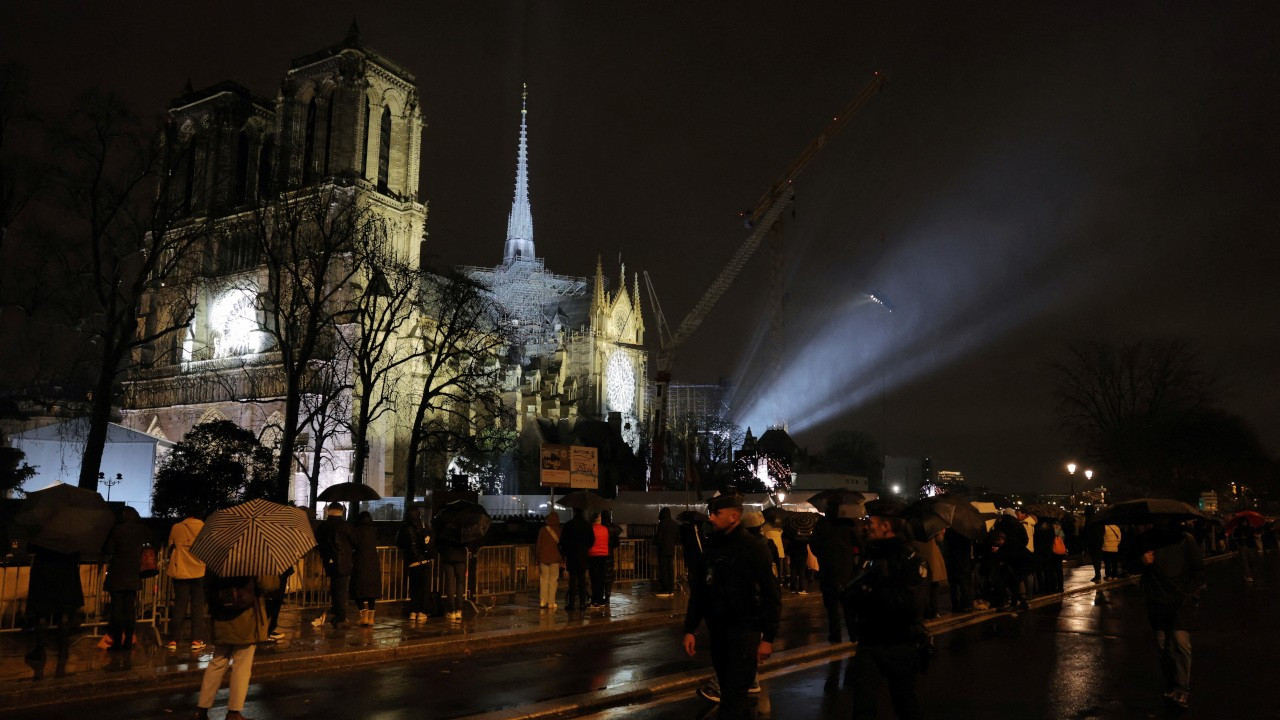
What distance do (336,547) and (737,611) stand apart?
9759mm

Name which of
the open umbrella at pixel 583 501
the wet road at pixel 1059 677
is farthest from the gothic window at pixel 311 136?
the wet road at pixel 1059 677

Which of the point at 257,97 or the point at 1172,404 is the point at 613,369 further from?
the point at 1172,404

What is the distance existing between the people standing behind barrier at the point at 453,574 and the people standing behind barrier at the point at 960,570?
845 cm

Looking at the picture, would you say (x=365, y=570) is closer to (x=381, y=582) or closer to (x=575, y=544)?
(x=381, y=582)

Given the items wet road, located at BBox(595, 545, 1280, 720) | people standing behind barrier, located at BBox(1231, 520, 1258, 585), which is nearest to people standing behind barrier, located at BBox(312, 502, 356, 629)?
wet road, located at BBox(595, 545, 1280, 720)

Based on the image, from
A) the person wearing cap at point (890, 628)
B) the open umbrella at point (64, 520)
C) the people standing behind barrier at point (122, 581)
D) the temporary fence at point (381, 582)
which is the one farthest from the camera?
the temporary fence at point (381, 582)

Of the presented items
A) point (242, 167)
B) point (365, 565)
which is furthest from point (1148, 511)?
point (242, 167)

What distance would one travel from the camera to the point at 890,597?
6.31 m

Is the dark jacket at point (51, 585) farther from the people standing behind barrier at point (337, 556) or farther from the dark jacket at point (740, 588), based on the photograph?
the dark jacket at point (740, 588)

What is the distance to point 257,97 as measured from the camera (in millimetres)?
74375

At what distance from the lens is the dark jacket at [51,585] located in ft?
36.0

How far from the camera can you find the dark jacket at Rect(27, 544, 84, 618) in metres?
11.0

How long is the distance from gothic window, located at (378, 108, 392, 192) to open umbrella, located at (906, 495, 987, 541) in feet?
195

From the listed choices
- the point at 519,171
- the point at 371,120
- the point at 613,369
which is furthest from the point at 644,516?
the point at 519,171
